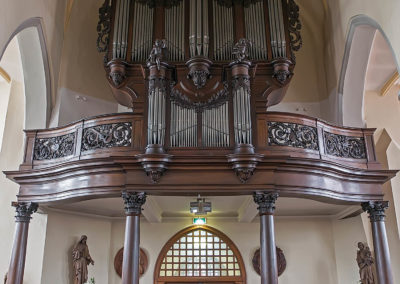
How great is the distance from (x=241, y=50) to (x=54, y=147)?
4210mm

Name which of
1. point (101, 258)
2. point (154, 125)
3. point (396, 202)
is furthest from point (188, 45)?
point (396, 202)

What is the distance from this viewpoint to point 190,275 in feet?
34.9

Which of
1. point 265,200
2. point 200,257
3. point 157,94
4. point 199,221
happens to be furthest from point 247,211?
point 157,94

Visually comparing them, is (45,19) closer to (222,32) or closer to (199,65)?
(199,65)

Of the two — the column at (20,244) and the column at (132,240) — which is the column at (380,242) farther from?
the column at (20,244)

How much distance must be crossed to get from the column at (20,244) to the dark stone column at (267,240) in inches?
178

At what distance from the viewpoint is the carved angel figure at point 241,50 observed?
7789 mm

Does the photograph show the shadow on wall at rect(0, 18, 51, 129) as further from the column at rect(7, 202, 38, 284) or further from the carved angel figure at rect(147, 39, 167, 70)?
the carved angel figure at rect(147, 39, 167, 70)

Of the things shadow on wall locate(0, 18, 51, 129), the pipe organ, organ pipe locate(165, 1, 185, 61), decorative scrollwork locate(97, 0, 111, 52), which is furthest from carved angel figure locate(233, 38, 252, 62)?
shadow on wall locate(0, 18, 51, 129)

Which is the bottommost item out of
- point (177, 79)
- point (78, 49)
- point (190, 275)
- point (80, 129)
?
point (190, 275)

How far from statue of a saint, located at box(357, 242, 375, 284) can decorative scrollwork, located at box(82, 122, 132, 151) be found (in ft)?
20.1

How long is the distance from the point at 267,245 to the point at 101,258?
540 cm

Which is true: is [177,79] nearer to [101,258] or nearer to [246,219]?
[246,219]

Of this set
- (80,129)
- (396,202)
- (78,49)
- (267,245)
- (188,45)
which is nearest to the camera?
(267,245)
